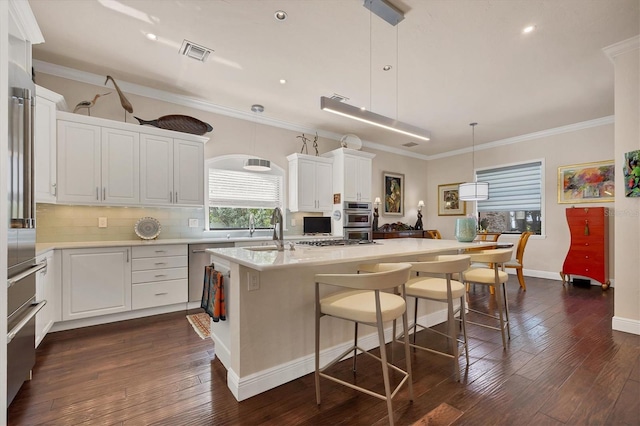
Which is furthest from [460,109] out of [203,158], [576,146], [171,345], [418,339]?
[171,345]

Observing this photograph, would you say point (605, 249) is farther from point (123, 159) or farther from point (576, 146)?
point (123, 159)

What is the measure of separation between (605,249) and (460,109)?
3322 mm

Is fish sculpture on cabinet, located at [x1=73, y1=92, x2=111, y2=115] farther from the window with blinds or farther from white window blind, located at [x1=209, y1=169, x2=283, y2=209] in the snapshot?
the window with blinds

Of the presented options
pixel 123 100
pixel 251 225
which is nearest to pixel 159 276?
pixel 251 225

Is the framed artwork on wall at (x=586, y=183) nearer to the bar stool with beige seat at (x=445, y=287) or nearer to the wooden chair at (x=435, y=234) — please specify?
the wooden chair at (x=435, y=234)

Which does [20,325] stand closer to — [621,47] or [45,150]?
[45,150]

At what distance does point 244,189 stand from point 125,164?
1710mm

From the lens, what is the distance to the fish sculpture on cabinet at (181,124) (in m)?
3.77

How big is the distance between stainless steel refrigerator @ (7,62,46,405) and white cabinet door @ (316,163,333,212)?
383 centimetres

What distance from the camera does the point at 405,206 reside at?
23.3 feet

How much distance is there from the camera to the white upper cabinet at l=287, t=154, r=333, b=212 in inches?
198

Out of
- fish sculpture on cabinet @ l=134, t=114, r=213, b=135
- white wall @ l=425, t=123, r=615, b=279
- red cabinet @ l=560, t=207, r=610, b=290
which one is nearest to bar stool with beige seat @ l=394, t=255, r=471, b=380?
fish sculpture on cabinet @ l=134, t=114, r=213, b=135

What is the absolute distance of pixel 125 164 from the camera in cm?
352

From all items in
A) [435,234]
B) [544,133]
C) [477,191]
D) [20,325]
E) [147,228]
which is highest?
[544,133]
